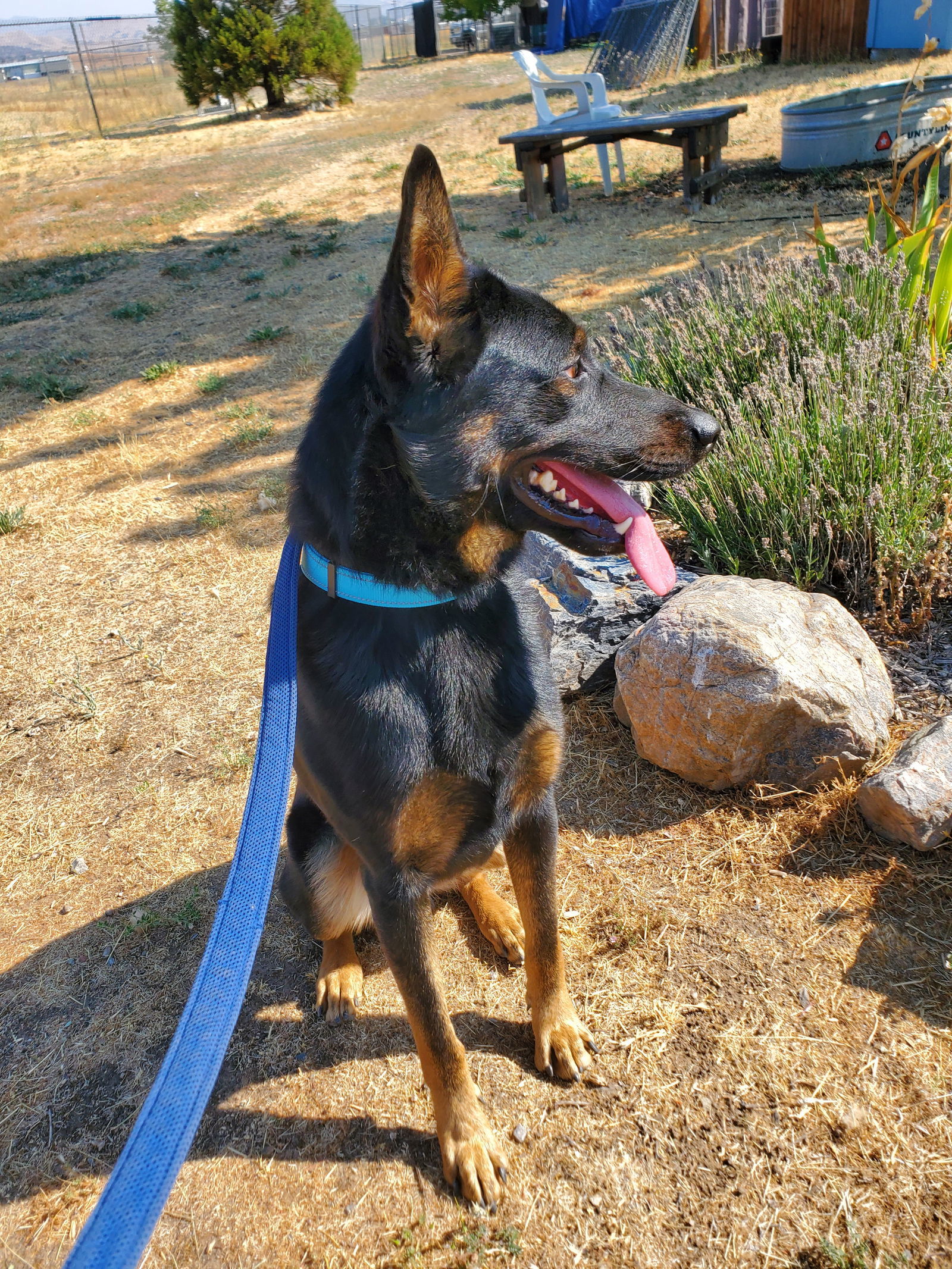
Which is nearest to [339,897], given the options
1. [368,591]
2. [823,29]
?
[368,591]

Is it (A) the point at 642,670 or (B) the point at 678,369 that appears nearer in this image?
(A) the point at 642,670

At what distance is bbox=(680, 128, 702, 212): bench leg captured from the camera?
30.9 feet

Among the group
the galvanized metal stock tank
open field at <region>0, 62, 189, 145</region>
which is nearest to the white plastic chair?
the galvanized metal stock tank

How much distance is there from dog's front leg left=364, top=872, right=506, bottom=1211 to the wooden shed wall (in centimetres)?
2091

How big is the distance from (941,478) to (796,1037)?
7.65ft

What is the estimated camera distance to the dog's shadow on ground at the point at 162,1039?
7.56 ft

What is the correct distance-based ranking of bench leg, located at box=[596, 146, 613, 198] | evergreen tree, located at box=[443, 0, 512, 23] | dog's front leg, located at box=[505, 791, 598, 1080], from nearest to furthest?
dog's front leg, located at box=[505, 791, 598, 1080], bench leg, located at box=[596, 146, 613, 198], evergreen tree, located at box=[443, 0, 512, 23]

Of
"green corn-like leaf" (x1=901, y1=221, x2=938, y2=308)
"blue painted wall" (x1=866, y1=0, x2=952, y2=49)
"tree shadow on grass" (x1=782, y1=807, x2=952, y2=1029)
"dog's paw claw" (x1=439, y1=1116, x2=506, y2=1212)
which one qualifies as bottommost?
"dog's paw claw" (x1=439, y1=1116, x2=506, y2=1212)

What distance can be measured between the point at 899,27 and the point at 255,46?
47.3ft

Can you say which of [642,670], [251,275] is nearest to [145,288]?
[251,275]

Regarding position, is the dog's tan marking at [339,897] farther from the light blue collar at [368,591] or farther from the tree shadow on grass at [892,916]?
the tree shadow on grass at [892,916]

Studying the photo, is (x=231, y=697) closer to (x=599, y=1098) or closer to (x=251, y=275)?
(x=599, y=1098)

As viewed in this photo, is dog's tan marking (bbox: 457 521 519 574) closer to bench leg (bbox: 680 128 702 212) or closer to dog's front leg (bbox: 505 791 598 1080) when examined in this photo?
dog's front leg (bbox: 505 791 598 1080)

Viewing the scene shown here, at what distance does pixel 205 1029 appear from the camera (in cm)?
139
